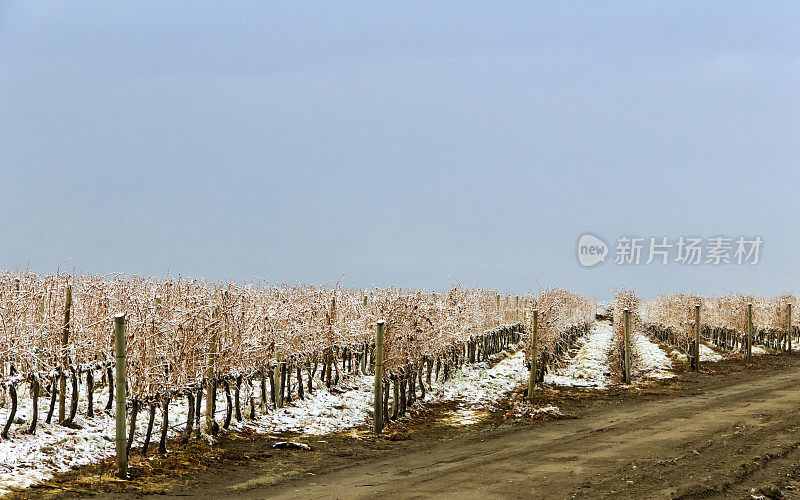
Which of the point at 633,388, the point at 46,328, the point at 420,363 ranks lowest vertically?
the point at 633,388

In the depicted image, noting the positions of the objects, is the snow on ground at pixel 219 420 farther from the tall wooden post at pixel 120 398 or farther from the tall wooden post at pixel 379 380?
the tall wooden post at pixel 120 398

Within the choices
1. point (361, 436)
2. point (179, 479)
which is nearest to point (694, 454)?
point (361, 436)

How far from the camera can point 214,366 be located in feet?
41.3

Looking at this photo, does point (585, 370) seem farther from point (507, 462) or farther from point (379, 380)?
point (507, 462)

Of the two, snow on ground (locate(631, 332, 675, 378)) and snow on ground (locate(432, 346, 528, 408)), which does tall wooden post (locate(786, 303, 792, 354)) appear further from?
snow on ground (locate(432, 346, 528, 408))

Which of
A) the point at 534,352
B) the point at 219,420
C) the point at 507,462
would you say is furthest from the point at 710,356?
the point at 219,420

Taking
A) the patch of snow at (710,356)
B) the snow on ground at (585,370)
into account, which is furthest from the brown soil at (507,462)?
the patch of snow at (710,356)

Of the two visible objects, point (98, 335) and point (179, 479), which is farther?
point (98, 335)

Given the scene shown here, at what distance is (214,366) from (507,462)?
18.0 ft

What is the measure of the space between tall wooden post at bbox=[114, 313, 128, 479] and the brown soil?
0.83ft

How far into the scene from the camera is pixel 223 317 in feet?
45.1

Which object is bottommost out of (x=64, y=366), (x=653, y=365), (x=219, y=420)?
(x=653, y=365)

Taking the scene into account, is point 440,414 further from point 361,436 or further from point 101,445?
point 101,445

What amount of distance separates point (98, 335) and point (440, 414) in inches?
334
